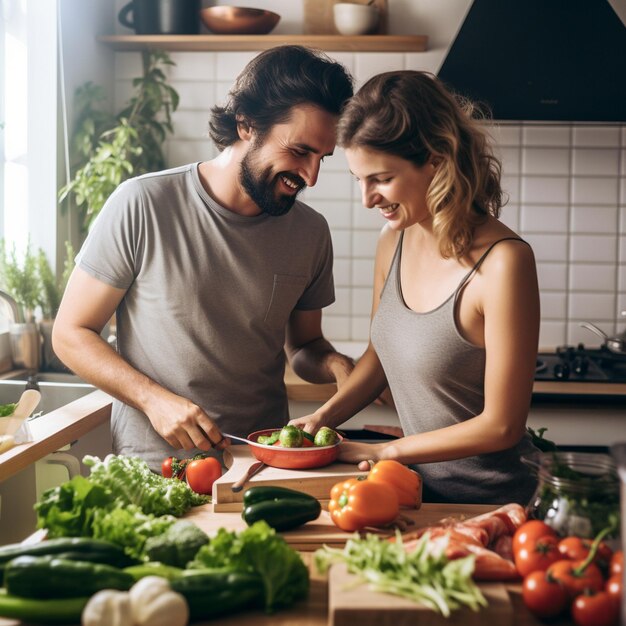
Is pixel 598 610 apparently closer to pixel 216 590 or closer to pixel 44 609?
pixel 216 590

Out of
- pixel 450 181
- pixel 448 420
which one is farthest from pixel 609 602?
pixel 450 181

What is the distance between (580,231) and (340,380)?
6.02ft

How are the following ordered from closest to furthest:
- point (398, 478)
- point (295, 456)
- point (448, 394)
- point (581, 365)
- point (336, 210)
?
point (398, 478), point (295, 456), point (448, 394), point (581, 365), point (336, 210)

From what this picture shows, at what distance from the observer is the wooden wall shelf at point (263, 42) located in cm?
340

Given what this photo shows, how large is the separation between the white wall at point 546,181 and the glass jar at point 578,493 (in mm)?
2409

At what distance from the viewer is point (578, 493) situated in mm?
1276

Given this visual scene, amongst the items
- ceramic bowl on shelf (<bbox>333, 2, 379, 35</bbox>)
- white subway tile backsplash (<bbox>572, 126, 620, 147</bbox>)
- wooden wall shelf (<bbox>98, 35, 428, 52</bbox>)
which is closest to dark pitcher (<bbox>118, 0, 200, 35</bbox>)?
wooden wall shelf (<bbox>98, 35, 428, 52</bbox>)

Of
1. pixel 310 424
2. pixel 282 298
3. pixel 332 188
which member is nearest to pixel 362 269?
pixel 332 188

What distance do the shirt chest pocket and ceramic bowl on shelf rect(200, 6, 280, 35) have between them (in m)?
1.59

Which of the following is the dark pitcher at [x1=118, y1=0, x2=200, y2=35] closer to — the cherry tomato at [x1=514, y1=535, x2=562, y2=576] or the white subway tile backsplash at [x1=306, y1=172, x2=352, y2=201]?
the white subway tile backsplash at [x1=306, y1=172, x2=352, y2=201]

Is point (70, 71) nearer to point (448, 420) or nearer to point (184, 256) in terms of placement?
point (184, 256)

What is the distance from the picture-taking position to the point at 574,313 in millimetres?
3654

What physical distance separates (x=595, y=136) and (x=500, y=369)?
2274 millimetres

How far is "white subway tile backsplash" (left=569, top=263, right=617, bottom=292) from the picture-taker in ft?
11.9
